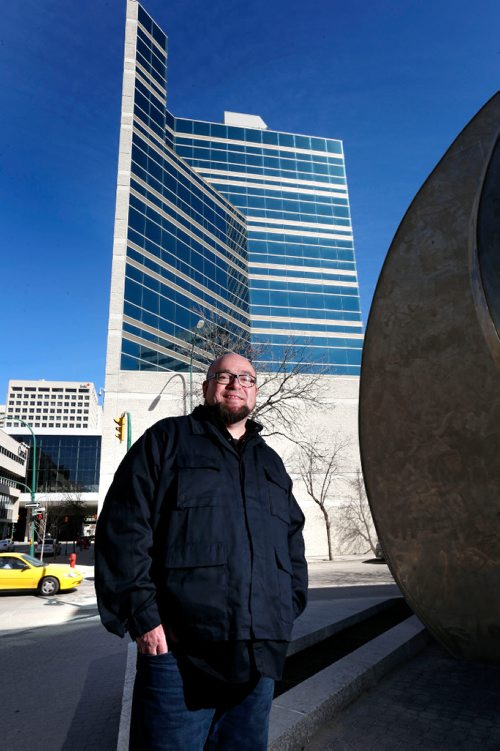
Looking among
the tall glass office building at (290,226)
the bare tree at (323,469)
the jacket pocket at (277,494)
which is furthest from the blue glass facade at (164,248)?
the jacket pocket at (277,494)

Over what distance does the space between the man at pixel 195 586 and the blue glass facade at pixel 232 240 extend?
1034 inches

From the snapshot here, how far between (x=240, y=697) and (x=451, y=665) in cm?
351

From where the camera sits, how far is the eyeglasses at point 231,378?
2.13m

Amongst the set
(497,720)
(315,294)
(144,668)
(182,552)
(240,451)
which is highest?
(315,294)

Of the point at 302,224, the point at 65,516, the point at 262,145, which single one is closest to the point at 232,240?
the point at 302,224

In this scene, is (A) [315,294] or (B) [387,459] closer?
(B) [387,459]

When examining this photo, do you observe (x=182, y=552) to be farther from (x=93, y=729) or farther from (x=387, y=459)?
(x=93, y=729)

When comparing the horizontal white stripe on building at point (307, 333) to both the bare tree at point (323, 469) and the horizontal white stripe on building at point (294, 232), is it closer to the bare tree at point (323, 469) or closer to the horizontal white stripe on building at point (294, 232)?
the horizontal white stripe on building at point (294, 232)

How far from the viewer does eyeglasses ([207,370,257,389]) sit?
213 centimetres

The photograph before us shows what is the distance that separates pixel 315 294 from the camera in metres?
51.3

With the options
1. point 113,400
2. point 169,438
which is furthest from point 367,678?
point 113,400

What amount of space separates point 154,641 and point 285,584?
522 millimetres

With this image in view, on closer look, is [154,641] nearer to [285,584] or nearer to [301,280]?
[285,584]

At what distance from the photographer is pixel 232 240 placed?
Result: 1789 inches
